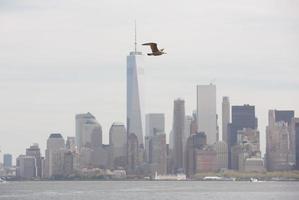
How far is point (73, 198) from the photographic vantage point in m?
188

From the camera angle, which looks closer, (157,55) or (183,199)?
(157,55)

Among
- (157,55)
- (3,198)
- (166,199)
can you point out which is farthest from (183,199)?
(157,55)

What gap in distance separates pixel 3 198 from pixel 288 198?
151 ft

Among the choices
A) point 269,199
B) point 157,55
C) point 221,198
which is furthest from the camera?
point 221,198

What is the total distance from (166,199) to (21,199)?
23229 millimetres

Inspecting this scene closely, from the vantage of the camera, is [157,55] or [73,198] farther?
[73,198]

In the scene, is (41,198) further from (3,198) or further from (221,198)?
(221,198)

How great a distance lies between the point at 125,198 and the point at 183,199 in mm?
10285

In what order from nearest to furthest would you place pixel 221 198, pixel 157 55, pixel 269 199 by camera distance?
pixel 157 55, pixel 269 199, pixel 221 198

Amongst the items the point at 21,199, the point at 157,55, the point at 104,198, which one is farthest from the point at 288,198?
the point at 157,55

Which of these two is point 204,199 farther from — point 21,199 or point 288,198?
point 21,199

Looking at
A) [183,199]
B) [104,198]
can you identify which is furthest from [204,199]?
[104,198]

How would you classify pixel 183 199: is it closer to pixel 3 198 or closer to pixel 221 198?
pixel 221 198

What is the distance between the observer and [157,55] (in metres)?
67.1
